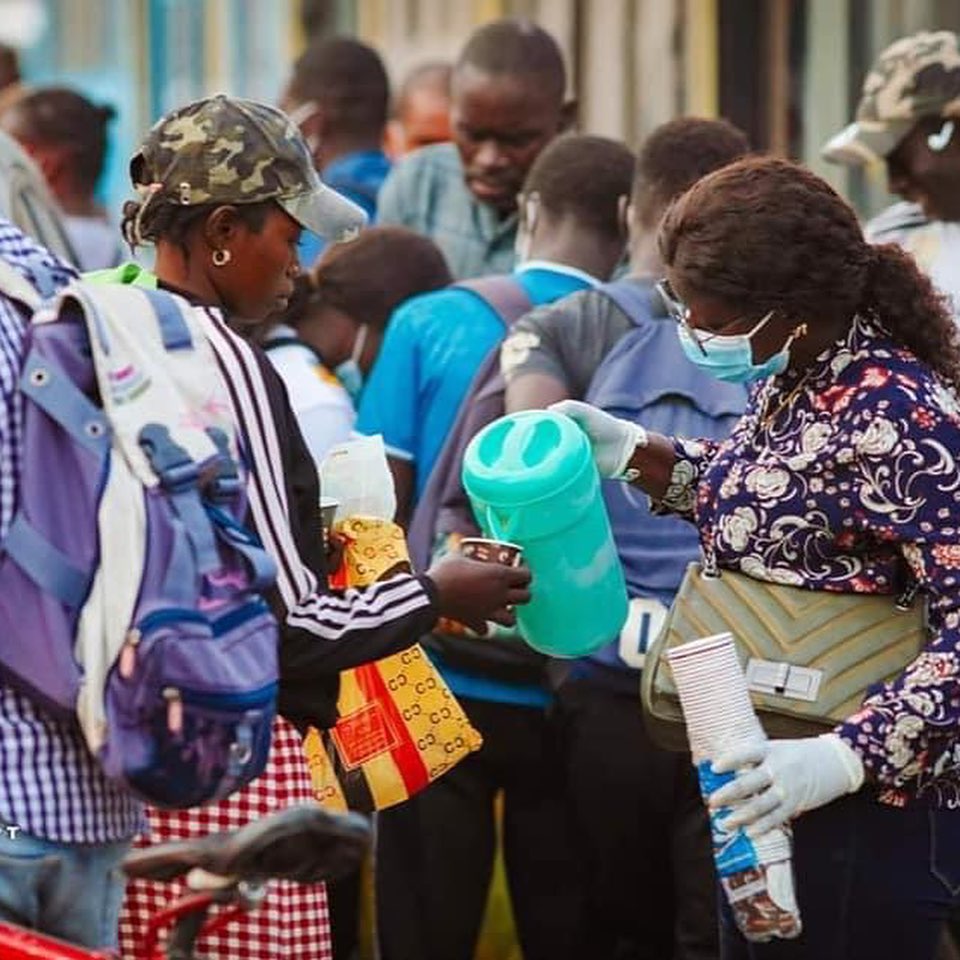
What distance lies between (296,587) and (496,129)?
3407mm

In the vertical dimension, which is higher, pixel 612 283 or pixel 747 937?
pixel 612 283

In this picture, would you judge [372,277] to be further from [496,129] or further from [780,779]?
[780,779]

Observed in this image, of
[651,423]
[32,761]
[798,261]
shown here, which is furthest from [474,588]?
[651,423]

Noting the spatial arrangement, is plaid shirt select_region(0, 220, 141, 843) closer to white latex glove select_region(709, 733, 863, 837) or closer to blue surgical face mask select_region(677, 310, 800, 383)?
white latex glove select_region(709, 733, 863, 837)

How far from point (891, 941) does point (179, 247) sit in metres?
1.51

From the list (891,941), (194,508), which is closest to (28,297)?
(194,508)

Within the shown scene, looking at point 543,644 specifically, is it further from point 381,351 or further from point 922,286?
point 381,351

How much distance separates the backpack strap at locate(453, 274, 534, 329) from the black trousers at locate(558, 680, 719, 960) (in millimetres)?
899

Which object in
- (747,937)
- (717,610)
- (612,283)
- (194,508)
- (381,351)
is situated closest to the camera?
(194,508)

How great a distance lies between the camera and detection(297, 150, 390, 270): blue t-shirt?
8.29 metres

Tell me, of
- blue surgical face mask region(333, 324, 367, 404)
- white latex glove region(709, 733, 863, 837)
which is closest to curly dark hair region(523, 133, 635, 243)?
blue surgical face mask region(333, 324, 367, 404)

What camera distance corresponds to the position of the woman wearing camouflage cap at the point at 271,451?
407 centimetres

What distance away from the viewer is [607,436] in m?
4.83

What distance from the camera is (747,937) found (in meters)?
4.16
